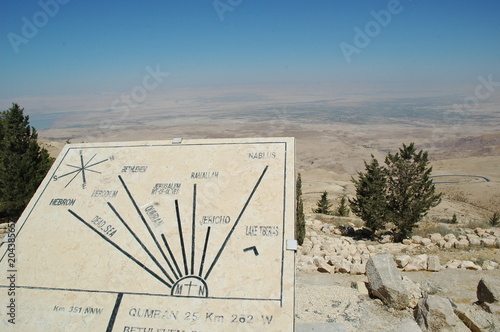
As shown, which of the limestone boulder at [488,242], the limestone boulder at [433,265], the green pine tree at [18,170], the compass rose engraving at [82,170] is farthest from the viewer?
the green pine tree at [18,170]

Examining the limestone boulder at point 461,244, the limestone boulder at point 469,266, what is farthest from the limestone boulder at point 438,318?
the limestone boulder at point 461,244

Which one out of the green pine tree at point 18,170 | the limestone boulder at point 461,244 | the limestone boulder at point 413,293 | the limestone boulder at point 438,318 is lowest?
the limestone boulder at point 461,244

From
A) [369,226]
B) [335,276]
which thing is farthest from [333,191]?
[335,276]

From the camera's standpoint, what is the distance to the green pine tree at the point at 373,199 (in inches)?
450

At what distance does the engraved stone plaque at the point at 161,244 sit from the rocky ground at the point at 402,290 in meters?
1.44

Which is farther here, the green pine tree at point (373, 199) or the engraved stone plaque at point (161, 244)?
the green pine tree at point (373, 199)

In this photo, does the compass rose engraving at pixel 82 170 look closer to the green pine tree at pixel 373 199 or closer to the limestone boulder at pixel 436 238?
the green pine tree at pixel 373 199

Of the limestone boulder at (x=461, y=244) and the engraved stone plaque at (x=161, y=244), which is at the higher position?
the engraved stone plaque at (x=161, y=244)

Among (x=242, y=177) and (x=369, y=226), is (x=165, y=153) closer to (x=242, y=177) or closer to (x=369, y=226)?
(x=242, y=177)

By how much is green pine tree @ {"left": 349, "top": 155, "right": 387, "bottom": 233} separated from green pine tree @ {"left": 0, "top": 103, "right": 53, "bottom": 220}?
1155 cm

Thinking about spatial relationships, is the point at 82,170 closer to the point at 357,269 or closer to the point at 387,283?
the point at 387,283

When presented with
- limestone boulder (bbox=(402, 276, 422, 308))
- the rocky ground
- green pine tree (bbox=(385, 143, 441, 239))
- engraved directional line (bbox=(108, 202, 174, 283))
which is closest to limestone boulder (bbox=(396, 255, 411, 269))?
the rocky ground

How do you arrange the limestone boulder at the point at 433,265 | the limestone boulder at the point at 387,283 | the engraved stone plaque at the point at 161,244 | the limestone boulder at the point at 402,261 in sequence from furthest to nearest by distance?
the limestone boulder at the point at 402,261
the limestone boulder at the point at 433,265
the limestone boulder at the point at 387,283
the engraved stone plaque at the point at 161,244

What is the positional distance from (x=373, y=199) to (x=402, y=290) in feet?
23.4
